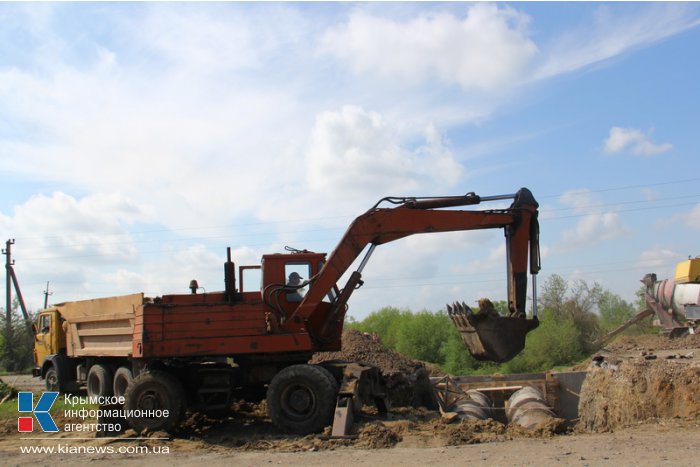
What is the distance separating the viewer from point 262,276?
12.6m

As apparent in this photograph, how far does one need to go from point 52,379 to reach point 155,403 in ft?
28.4

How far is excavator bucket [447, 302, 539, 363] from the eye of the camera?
1111cm

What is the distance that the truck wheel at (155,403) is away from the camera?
38.2ft

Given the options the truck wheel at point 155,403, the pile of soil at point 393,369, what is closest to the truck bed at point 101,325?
the truck wheel at point 155,403

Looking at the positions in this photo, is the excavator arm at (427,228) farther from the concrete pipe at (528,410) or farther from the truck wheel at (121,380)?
the truck wheel at (121,380)

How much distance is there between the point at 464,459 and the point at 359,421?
9.55 ft

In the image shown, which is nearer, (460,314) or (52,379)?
(460,314)

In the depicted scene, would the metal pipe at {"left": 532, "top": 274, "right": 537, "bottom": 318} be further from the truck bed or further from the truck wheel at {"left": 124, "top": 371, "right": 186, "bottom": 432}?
the truck bed

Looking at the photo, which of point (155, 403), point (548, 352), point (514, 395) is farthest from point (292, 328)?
point (548, 352)

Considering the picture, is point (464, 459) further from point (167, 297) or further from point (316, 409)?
point (167, 297)

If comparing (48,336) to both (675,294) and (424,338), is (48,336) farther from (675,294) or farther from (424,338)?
(675,294)

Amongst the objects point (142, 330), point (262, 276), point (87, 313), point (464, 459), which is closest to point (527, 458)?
point (464, 459)

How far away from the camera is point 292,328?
12.2 m

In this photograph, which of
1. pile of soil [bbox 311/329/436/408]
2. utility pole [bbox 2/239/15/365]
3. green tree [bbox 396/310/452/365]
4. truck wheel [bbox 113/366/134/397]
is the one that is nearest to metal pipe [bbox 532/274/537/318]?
pile of soil [bbox 311/329/436/408]
